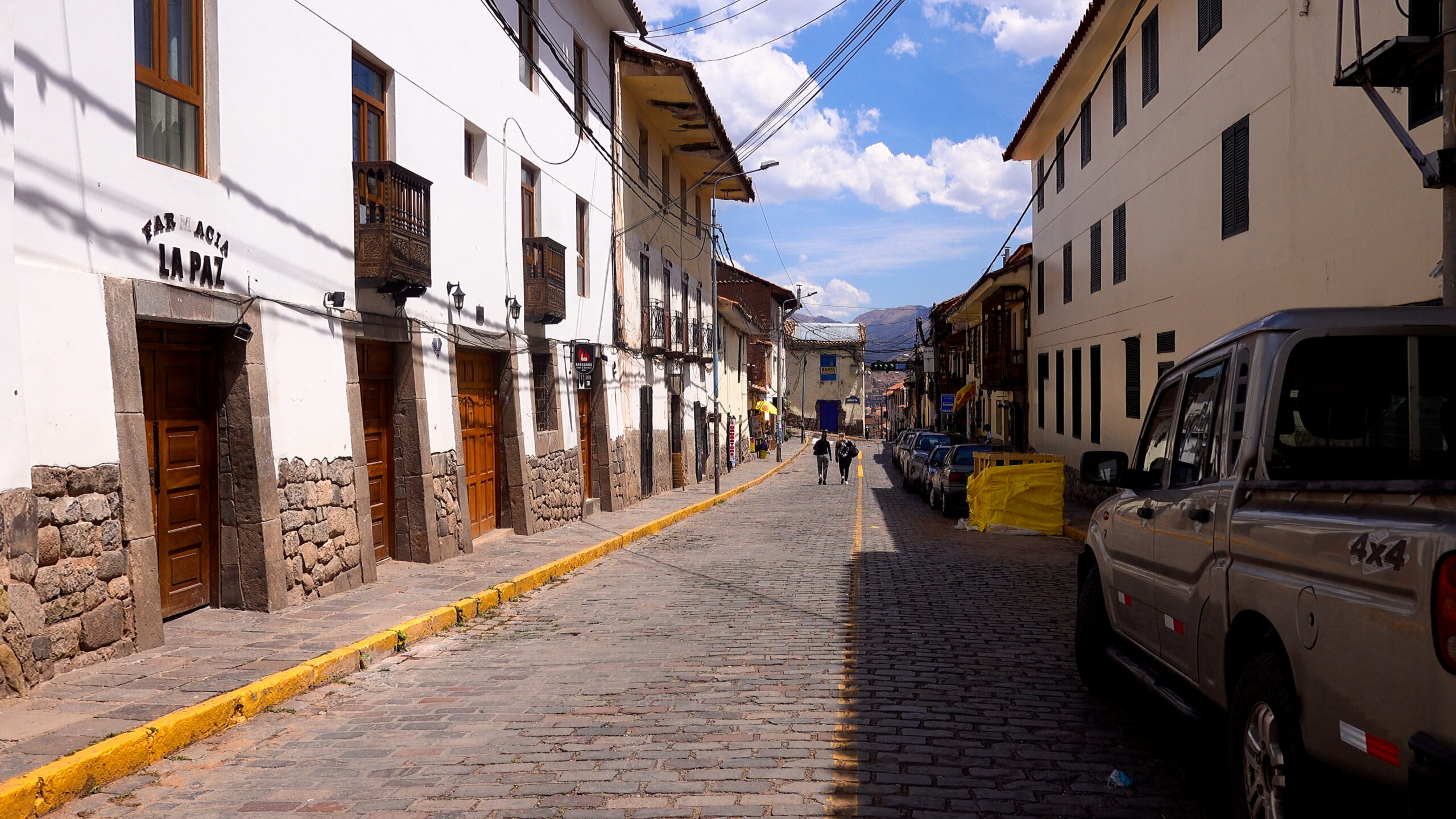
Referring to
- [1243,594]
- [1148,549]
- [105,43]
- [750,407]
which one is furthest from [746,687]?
[750,407]

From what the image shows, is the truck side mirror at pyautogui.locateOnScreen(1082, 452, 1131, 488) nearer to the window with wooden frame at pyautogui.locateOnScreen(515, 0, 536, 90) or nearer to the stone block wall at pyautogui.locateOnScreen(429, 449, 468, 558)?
the stone block wall at pyautogui.locateOnScreen(429, 449, 468, 558)

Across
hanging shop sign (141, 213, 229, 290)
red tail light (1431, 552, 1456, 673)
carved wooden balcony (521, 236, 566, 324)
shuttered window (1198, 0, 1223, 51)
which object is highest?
shuttered window (1198, 0, 1223, 51)

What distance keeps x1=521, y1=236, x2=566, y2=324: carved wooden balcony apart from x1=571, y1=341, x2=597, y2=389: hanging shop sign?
169cm

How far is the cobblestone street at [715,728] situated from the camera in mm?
4734

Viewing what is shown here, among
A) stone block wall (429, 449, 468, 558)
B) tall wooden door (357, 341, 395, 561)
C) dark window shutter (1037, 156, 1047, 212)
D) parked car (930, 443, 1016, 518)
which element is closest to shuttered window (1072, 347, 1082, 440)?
parked car (930, 443, 1016, 518)

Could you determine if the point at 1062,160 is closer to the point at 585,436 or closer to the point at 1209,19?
the point at 1209,19

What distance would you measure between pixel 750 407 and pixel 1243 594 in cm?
5425

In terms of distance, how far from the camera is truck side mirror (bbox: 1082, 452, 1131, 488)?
5.69m

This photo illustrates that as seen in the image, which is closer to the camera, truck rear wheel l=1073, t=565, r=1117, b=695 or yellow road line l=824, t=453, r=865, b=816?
yellow road line l=824, t=453, r=865, b=816

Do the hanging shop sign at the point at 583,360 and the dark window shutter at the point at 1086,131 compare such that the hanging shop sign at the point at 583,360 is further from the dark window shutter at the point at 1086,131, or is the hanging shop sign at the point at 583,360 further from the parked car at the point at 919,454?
the dark window shutter at the point at 1086,131

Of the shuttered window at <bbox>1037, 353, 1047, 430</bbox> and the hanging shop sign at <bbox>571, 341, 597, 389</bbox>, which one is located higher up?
the hanging shop sign at <bbox>571, 341, 597, 389</bbox>

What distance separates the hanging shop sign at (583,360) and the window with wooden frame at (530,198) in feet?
7.41

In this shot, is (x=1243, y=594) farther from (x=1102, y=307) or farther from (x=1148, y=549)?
(x=1102, y=307)

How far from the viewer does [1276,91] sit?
12.7 meters
